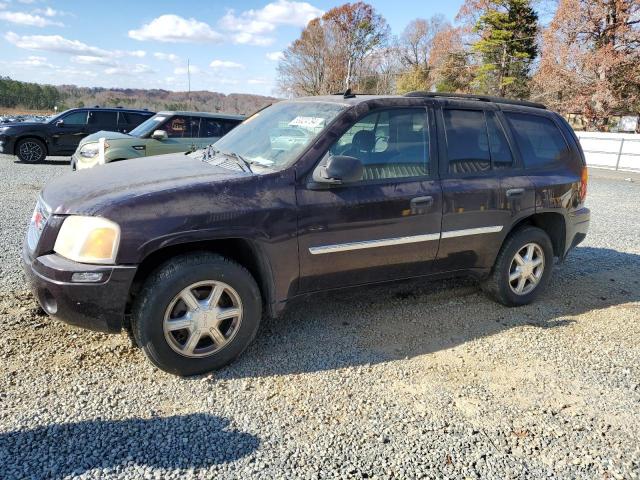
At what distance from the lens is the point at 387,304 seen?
14.7 ft

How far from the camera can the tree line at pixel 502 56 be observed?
28.3 metres

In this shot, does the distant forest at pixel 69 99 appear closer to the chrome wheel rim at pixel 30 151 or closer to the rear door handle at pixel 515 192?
the chrome wheel rim at pixel 30 151

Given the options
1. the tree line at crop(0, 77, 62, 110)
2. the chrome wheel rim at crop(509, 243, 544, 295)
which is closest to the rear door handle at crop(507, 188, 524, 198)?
the chrome wheel rim at crop(509, 243, 544, 295)

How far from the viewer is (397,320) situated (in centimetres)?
417

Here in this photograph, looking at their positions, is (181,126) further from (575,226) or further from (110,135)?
(575,226)

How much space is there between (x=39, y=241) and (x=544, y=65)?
3415 cm

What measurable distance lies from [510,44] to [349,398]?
4500 cm

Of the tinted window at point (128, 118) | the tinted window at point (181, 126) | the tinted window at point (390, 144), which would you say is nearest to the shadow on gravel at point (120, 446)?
the tinted window at point (390, 144)

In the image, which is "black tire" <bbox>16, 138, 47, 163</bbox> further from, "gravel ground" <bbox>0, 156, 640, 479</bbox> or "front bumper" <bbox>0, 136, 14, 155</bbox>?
"gravel ground" <bbox>0, 156, 640, 479</bbox>

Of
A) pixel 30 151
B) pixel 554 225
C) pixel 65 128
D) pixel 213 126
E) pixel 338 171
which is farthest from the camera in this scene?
pixel 65 128

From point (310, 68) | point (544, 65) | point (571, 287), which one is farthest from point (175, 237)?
point (310, 68)

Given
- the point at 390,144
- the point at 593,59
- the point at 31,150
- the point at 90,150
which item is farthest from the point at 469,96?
the point at 593,59

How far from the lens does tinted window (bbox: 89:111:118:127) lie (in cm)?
1425

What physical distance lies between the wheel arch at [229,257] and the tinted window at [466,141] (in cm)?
173
